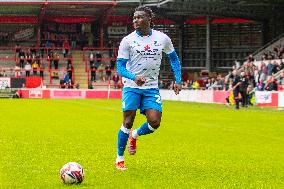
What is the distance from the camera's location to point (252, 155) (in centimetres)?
1424

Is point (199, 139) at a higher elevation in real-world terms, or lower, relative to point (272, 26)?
lower

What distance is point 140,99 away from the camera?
11.6 metres

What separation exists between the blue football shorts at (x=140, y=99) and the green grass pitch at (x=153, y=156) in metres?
1.01

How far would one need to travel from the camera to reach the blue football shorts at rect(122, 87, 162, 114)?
1144 centimetres

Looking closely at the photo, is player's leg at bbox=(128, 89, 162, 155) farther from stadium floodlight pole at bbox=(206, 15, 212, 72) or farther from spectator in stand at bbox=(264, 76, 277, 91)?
stadium floodlight pole at bbox=(206, 15, 212, 72)

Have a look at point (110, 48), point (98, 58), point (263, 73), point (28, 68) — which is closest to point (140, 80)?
point (263, 73)

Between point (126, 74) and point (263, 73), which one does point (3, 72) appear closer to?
point (263, 73)

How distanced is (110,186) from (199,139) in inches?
365

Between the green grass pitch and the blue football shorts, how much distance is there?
3.32ft

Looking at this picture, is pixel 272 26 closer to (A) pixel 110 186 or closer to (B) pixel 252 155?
(B) pixel 252 155

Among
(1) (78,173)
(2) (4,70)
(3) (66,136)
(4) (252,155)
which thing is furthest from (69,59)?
(1) (78,173)

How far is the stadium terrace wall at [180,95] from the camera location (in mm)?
39938

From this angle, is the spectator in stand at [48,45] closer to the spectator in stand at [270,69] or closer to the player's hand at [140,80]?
the spectator in stand at [270,69]

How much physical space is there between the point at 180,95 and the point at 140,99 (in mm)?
42917
